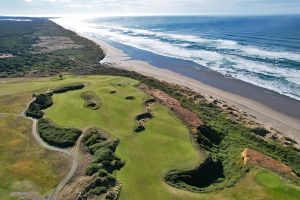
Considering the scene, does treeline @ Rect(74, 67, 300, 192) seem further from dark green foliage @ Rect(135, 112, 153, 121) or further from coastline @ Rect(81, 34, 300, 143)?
dark green foliage @ Rect(135, 112, 153, 121)

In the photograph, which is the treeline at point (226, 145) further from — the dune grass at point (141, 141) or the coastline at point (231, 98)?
the coastline at point (231, 98)

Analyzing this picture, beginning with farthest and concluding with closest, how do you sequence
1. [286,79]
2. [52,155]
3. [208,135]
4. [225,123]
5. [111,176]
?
[286,79] < [225,123] < [208,135] < [52,155] < [111,176]

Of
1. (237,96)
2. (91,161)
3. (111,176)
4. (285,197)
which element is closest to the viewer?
(285,197)

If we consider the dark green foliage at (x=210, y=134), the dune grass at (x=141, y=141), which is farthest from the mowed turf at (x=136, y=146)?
the dark green foliage at (x=210, y=134)

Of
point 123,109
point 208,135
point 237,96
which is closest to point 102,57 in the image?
point 237,96

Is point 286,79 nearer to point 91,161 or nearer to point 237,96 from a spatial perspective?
point 237,96

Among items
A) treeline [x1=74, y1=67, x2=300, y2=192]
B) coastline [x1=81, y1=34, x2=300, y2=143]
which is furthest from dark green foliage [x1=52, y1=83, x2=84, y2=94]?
coastline [x1=81, y1=34, x2=300, y2=143]
